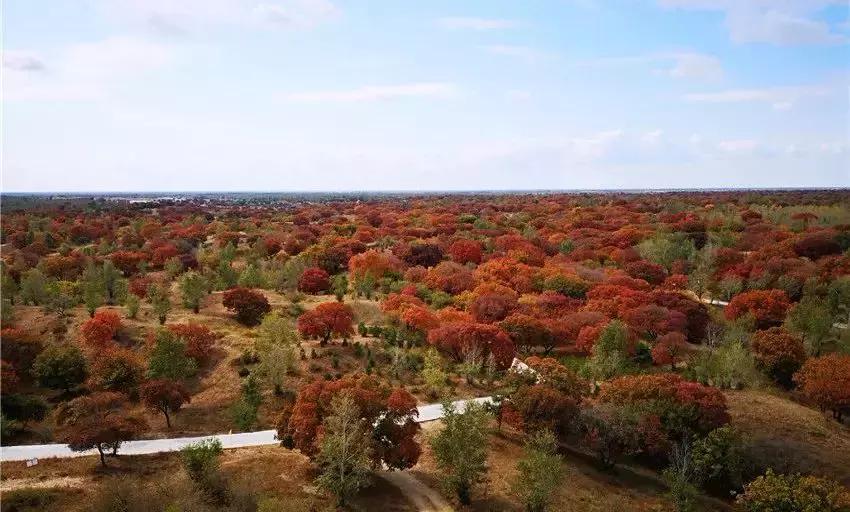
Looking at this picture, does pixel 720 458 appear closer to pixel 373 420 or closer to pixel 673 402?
pixel 673 402

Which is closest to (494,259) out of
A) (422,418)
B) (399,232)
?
(399,232)

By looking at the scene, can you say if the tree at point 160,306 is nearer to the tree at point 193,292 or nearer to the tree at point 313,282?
the tree at point 193,292

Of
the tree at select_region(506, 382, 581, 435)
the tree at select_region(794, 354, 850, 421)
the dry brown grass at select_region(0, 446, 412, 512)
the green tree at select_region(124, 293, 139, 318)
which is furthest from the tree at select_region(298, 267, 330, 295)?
the tree at select_region(794, 354, 850, 421)

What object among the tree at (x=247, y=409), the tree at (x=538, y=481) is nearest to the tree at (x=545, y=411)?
the tree at (x=538, y=481)

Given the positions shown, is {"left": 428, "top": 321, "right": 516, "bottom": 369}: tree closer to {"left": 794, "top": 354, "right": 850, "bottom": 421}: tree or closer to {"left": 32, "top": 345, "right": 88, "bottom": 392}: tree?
{"left": 794, "top": 354, "right": 850, "bottom": 421}: tree

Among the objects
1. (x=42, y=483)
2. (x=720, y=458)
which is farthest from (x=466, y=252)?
(x=42, y=483)

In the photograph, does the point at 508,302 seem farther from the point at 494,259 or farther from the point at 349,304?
the point at 494,259
